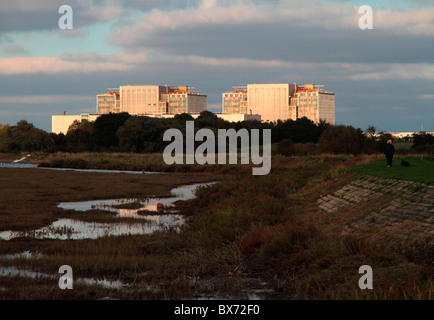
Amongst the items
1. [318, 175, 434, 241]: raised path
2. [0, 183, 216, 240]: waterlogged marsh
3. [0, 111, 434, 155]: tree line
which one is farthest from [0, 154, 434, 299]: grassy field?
[0, 111, 434, 155]: tree line

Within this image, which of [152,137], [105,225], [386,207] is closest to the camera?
[386,207]

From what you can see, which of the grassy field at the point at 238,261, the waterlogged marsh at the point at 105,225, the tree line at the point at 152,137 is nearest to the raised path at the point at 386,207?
the grassy field at the point at 238,261

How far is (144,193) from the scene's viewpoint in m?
38.7

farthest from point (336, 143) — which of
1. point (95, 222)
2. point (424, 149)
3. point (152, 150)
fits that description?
point (95, 222)

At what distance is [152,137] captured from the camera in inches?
4077

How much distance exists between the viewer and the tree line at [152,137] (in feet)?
244

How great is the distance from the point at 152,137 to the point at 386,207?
87.5 meters

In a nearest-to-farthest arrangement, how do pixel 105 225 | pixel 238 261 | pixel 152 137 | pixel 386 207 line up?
pixel 238 261, pixel 386 207, pixel 105 225, pixel 152 137

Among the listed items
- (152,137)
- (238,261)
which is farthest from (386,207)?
(152,137)

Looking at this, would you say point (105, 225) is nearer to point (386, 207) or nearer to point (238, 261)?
point (238, 261)

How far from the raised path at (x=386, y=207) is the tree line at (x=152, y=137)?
4997cm

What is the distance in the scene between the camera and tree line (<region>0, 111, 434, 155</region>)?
74.2 m
